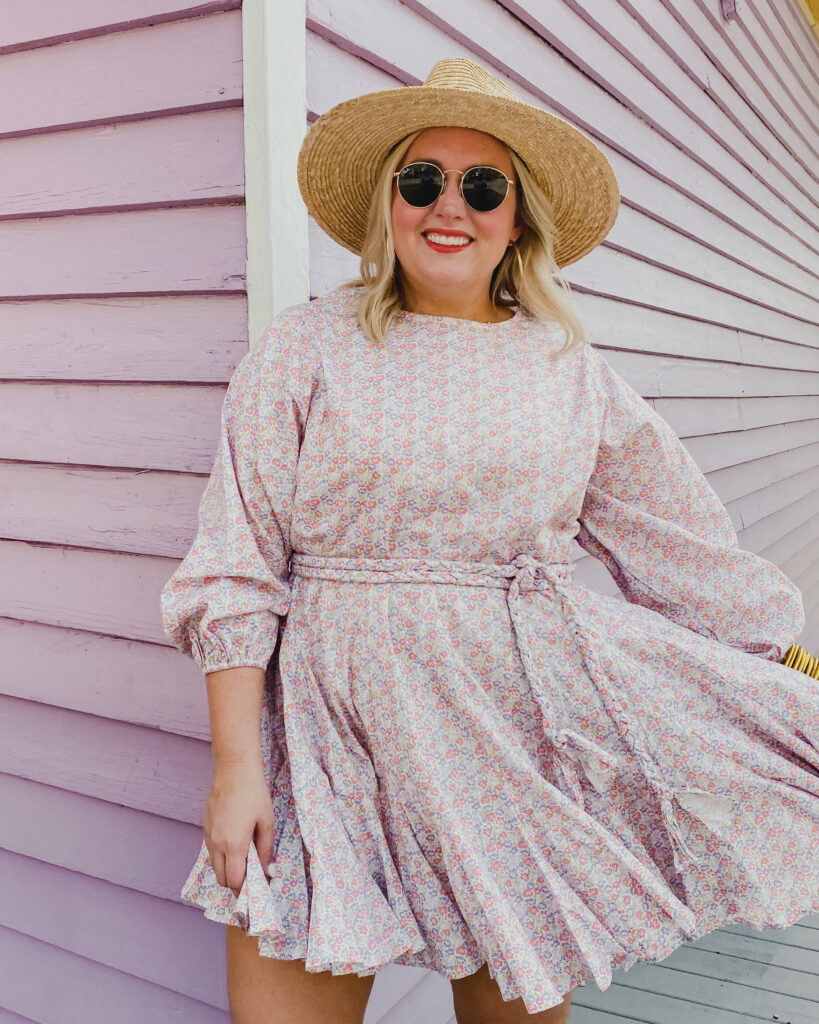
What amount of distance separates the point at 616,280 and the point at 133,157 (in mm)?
1767

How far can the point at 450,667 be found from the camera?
146 centimetres

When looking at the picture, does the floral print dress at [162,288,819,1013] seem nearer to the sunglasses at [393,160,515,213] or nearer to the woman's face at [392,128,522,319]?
the woman's face at [392,128,522,319]

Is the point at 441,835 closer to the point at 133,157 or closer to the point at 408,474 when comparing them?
the point at 408,474

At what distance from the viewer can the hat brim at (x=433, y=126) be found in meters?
1.53

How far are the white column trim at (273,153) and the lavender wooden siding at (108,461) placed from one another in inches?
2.0

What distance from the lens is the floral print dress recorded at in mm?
1380

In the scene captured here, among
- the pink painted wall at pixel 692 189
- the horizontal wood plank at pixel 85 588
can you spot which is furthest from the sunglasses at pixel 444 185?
the horizontal wood plank at pixel 85 588

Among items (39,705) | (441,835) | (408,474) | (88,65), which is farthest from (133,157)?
(441,835)

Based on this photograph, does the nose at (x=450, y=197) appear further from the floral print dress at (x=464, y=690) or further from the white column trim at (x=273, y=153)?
the white column trim at (x=273, y=153)

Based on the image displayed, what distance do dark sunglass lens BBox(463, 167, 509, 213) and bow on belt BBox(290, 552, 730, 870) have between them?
22.5 inches

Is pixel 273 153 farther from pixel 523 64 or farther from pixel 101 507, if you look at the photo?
pixel 523 64

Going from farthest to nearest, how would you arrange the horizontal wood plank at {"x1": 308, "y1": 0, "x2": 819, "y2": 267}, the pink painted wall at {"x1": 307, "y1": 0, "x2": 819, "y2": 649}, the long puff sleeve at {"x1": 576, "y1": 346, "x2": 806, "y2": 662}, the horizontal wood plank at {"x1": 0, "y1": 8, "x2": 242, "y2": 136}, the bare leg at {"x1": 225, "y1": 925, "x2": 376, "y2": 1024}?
the pink painted wall at {"x1": 307, "y1": 0, "x2": 819, "y2": 649} → the horizontal wood plank at {"x1": 308, "y1": 0, "x2": 819, "y2": 267} → the horizontal wood plank at {"x1": 0, "y1": 8, "x2": 242, "y2": 136} → the long puff sleeve at {"x1": 576, "y1": 346, "x2": 806, "y2": 662} → the bare leg at {"x1": 225, "y1": 925, "x2": 376, "y2": 1024}

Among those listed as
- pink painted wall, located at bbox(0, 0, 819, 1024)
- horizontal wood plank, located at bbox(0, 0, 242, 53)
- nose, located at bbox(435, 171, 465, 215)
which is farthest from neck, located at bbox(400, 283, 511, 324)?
horizontal wood plank, located at bbox(0, 0, 242, 53)

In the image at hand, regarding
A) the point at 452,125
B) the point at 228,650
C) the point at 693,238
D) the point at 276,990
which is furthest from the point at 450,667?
the point at 693,238
